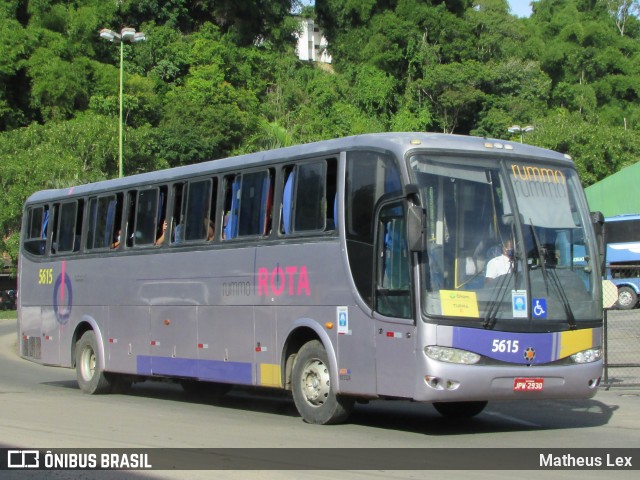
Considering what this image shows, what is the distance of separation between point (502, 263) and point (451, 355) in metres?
1.18

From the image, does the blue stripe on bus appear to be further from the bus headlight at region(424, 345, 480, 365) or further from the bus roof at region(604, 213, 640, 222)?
the bus roof at region(604, 213, 640, 222)

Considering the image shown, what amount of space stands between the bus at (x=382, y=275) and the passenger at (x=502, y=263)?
23mm

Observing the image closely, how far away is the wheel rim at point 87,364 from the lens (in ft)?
58.1

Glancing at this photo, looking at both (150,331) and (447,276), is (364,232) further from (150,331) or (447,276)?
(150,331)

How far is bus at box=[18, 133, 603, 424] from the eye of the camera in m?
11.0

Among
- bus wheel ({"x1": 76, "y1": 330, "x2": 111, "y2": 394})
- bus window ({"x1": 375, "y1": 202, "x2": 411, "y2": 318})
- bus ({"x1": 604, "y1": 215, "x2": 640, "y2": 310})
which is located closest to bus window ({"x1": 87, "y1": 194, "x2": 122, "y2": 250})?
bus wheel ({"x1": 76, "y1": 330, "x2": 111, "y2": 394})

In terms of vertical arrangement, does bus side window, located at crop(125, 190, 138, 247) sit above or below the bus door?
above

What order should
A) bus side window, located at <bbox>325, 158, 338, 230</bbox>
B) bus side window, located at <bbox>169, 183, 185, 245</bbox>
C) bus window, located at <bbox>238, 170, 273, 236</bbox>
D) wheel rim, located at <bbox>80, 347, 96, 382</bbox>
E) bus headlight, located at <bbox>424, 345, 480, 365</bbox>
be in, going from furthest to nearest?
wheel rim, located at <bbox>80, 347, 96, 382</bbox>, bus side window, located at <bbox>169, 183, 185, 245</bbox>, bus window, located at <bbox>238, 170, 273, 236</bbox>, bus side window, located at <bbox>325, 158, 338, 230</bbox>, bus headlight, located at <bbox>424, 345, 480, 365</bbox>

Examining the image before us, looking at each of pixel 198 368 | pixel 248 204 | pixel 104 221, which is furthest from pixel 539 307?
pixel 104 221

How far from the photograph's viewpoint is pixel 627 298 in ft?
141

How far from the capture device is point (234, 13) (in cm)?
7888

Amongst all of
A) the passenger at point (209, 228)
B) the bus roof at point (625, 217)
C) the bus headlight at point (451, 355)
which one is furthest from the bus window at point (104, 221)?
the bus roof at point (625, 217)

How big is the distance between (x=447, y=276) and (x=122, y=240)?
294 inches

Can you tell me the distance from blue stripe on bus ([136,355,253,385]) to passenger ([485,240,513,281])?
13.1 ft
